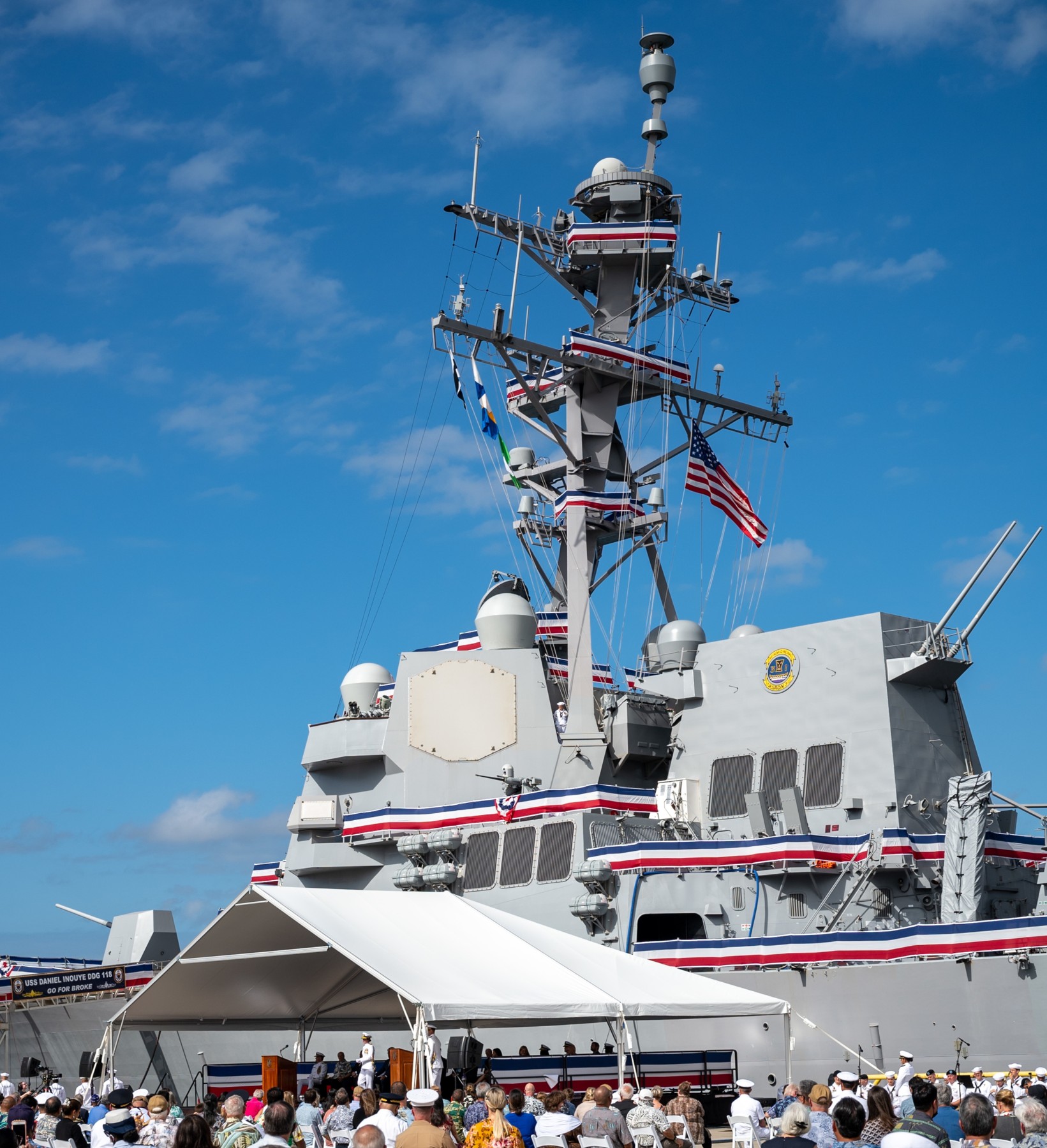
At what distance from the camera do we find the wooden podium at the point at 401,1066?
15945 mm

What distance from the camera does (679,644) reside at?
3000cm

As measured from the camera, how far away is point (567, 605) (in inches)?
1256

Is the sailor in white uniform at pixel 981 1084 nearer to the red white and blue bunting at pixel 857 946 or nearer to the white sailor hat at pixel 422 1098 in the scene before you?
the red white and blue bunting at pixel 857 946

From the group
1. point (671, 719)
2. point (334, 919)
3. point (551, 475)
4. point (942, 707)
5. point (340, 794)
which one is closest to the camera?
point (334, 919)

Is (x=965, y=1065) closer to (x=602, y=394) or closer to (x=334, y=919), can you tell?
(x=334, y=919)

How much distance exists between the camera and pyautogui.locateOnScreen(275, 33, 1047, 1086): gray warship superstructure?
22.5m

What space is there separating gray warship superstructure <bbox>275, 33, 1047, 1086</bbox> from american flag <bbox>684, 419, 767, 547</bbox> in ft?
5.86

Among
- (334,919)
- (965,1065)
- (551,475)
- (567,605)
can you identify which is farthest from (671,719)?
(334,919)

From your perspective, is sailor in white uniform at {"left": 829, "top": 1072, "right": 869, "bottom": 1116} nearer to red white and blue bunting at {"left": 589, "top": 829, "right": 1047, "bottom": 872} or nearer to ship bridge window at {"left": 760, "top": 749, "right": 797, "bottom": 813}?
red white and blue bunting at {"left": 589, "top": 829, "right": 1047, "bottom": 872}

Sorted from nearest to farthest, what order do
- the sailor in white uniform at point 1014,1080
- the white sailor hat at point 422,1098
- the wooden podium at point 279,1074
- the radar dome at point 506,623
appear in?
the white sailor hat at point 422,1098 < the sailor in white uniform at point 1014,1080 < the wooden podium at point 279,1074 < the radar dome at point 506,623

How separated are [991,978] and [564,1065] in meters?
7.05

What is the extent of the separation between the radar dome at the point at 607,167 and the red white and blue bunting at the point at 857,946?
60.6ft

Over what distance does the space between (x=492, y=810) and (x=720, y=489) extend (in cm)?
926

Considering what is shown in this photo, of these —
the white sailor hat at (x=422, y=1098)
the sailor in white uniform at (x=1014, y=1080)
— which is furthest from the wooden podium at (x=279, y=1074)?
the sailor in white uniform at (x=1014, y=1080)
